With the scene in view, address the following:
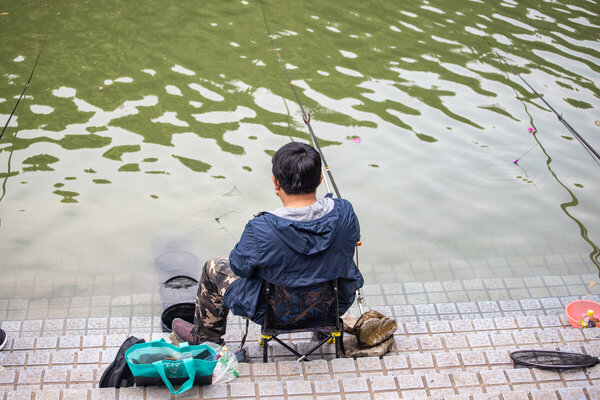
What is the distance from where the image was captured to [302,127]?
6.69 m

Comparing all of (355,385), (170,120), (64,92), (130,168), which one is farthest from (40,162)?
(355,385)

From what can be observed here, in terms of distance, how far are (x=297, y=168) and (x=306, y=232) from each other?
317 millimetres

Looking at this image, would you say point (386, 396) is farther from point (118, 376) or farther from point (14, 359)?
point (14, 359)

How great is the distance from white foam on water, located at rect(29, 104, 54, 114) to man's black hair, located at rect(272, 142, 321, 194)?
180 inches

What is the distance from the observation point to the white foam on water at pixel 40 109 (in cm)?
663

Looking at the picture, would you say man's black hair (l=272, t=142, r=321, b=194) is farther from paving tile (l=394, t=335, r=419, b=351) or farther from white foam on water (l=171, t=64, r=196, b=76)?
white foam on water (l=171, t=64, r=196, b=76)

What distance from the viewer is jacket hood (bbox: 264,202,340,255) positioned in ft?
9.47

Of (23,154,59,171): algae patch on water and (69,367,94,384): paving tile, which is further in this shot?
(23,154,59,171): algae patch on water

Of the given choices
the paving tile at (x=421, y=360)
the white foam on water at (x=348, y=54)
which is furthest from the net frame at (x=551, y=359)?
the white foam on water at (x=348, y=54)

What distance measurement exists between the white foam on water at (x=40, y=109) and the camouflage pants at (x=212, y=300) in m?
4.07

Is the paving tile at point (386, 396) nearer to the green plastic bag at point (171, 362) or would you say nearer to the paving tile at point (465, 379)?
the paving tile at point (465, 379)

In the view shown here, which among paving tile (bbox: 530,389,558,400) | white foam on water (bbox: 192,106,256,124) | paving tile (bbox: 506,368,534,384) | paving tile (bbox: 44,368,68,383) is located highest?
paving tile (bbox: 530,389,558,400)

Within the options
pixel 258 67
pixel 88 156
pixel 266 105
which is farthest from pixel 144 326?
pixel 258 67

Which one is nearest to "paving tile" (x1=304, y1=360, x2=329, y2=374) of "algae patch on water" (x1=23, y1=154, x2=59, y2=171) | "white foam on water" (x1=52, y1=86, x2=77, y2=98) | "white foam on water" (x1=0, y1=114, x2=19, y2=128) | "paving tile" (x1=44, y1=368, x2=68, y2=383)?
"paving tile" (x1=44, y1=368, x2=68, y2=383)
